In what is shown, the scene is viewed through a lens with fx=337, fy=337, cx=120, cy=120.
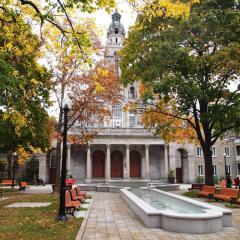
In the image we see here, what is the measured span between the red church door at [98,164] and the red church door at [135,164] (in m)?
4.38

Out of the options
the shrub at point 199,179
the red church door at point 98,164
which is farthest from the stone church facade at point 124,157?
the shrub at point 199,179

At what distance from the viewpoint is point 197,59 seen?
22953 mm

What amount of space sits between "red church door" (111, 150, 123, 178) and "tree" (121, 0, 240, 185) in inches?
1090

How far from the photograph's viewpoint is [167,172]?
4956 centimetres

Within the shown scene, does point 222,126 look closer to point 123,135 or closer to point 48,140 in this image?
point 48,140

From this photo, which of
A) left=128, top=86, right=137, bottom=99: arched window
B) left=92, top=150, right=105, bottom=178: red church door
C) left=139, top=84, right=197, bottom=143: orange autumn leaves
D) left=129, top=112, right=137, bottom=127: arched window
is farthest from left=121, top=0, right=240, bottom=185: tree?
left=128, top=86, right=137, bottom=99: arched window

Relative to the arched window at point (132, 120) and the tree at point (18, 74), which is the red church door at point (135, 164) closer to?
the arched window at point (132, 120)

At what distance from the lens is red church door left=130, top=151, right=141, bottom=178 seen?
171 feet

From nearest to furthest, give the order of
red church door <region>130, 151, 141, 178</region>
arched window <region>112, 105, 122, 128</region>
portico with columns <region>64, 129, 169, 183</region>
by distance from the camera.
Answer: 1. portico with columns <region>64, 129, 169, 183</region>
2. red church door <region>130, 151, 141, 178</region>
3. arched window <region>112, 105, 122, 128</region>

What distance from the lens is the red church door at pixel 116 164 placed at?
51656 mm

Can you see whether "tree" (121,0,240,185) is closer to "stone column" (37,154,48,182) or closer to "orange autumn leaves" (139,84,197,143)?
"orange autumn leaves" (139,84,197,143)

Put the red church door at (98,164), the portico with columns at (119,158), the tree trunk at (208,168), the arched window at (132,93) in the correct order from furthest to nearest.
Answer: the arched window at (132,93), the red church door at (98,164), the portico with columns at (119,158), the tree trunk at (208,168)

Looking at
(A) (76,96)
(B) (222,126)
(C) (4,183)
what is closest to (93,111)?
(A) (76,96)

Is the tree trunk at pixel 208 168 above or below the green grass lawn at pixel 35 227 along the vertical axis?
above
